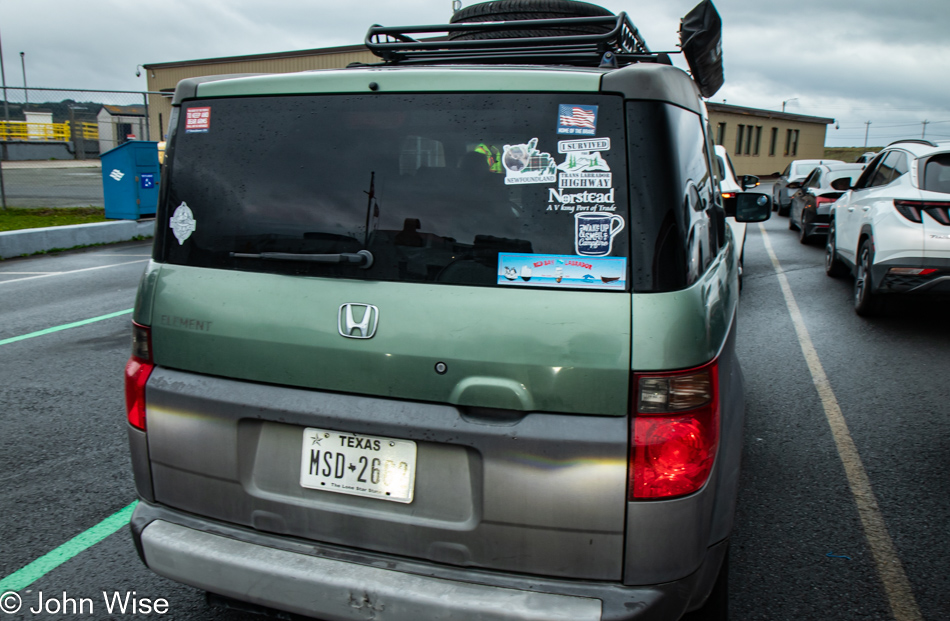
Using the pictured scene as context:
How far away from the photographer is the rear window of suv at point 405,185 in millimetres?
1903

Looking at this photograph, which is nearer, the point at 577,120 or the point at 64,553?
the point at 577,120

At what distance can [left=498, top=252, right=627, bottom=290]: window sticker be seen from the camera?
6.16 ft

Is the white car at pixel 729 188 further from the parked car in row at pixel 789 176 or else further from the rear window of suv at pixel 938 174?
the parked car in row at pixel 789 176

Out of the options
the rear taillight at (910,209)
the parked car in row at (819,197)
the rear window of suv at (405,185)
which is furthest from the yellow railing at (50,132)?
the rear window of suv at (405,185)

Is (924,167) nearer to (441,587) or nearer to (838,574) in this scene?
(838,574)

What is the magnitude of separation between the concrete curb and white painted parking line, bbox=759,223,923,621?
11334mm

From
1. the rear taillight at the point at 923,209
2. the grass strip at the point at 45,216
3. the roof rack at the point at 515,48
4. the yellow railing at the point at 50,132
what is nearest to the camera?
the roof rack at the point at 515,48

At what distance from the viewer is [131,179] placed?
1395 centimetres

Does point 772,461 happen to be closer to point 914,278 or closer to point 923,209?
point 914,278

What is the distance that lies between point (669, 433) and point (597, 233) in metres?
0.56

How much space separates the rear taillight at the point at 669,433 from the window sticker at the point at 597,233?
1.13 ft

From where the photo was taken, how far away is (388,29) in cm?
288

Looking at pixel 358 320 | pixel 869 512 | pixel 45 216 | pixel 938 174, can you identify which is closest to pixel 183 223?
pixel 358 320

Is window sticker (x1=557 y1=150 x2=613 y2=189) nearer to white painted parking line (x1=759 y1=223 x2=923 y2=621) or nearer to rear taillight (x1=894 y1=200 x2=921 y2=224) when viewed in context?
white painted parking line (x1=759 y1=223 x2=923 y2=621)
